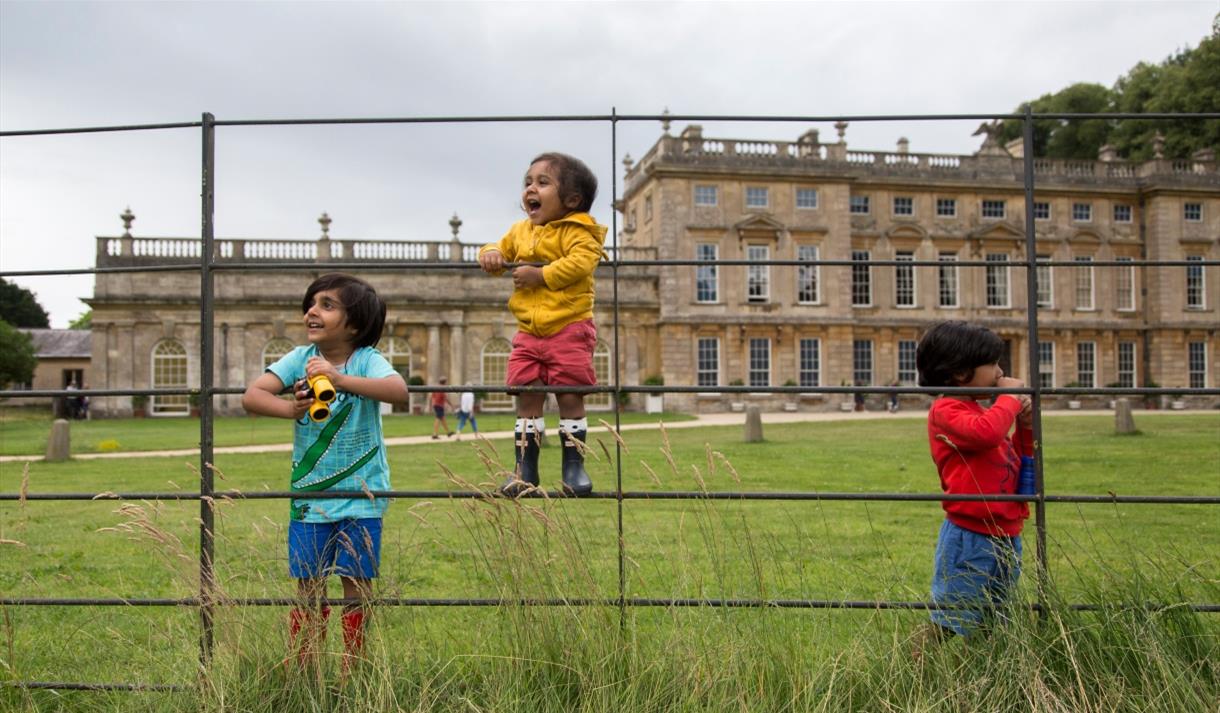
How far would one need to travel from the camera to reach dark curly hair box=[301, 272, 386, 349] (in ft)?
10.7

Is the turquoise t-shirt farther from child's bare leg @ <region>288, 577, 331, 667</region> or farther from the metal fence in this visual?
child's bare leg @ <region>288, 577, 331, 667</region>

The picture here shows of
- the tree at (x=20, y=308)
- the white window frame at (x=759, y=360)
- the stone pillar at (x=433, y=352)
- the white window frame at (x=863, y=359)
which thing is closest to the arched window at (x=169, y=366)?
the stone pillar at (x=433, y=352)

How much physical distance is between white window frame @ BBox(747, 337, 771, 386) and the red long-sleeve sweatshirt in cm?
3321

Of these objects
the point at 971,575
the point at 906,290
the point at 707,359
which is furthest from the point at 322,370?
the point at 906,290

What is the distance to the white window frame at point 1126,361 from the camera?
133 ft

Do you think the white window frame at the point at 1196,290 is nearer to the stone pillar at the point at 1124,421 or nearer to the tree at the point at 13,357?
the stone pillar at the point at 1124,421

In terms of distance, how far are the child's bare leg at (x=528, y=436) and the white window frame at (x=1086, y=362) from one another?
42.3 metres

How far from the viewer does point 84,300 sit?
33.1m

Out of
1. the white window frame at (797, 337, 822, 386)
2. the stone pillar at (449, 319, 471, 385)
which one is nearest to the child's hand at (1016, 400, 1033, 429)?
the stone pillar at (449, 319, 471, 385)

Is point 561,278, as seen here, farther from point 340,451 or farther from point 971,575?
point 971,575

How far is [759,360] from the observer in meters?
36.9

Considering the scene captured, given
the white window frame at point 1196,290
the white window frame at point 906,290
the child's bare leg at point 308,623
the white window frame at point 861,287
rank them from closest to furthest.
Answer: the child's bare leg at point 308,623 → the white window frame at point 861,287 → the white window frame at point 906,290 → the white window frame at point 1196,290

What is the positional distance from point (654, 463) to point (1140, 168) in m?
40.9

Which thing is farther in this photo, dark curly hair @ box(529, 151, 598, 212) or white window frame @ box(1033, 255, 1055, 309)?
white window frame @ box(1033, 255, 1055, 309)
